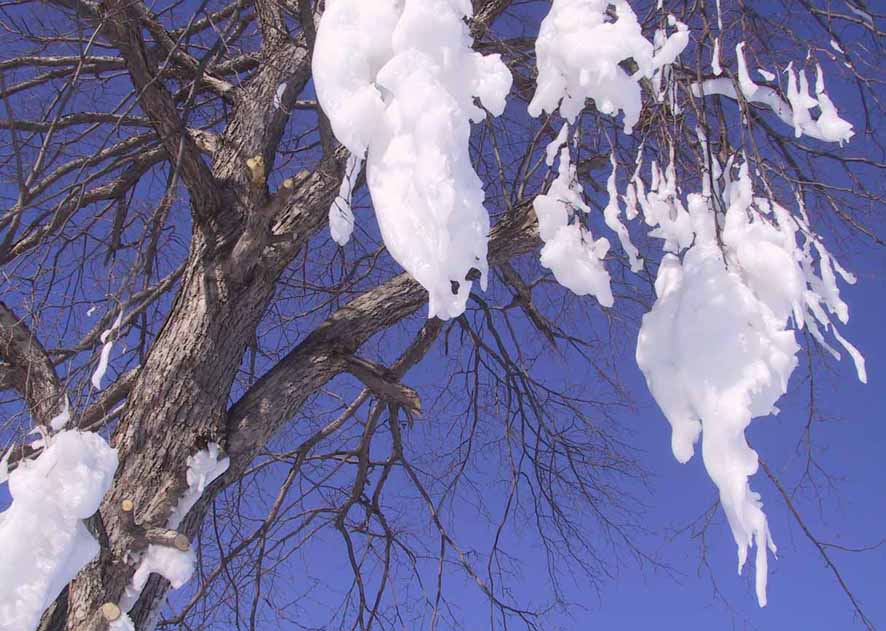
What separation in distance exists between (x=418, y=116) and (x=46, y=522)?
5.27ft

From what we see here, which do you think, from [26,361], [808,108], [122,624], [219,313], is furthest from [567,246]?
[26,361]

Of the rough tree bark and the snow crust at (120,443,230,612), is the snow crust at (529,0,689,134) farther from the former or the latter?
the snow crust at (120,443,230,612)

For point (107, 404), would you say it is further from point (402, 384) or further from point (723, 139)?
point (723, 139)

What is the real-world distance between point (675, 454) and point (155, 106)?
2272 mm

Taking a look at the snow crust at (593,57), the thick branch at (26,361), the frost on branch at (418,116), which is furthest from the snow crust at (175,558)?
the snow crust at (593,57)

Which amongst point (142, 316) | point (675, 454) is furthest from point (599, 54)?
point (142, 316)

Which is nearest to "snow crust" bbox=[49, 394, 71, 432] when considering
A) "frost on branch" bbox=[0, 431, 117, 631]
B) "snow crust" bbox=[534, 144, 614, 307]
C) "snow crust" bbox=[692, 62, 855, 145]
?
"frost on branch" bbox=[0, 431, 117, 631]

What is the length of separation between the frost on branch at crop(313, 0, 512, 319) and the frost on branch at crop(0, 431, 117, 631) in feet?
4.35

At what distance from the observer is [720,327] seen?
5.32ft

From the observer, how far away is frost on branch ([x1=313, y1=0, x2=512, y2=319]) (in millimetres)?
1432

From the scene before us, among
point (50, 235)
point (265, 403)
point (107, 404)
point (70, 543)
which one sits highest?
point (50, 235)

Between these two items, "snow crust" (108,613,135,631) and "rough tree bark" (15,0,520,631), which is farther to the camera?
"rough tree bark" (15,0,520,631)

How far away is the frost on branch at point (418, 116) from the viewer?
1.43 m

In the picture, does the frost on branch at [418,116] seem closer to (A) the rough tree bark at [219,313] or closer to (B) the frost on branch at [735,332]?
(B) the frost on branch at [735,332]
